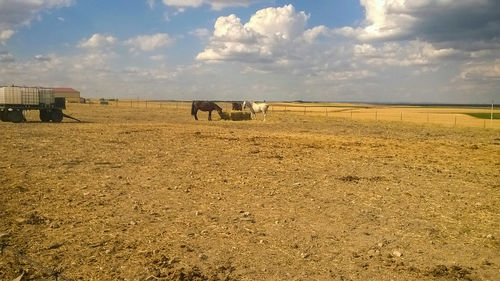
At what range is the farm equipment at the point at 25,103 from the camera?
83.1 feet

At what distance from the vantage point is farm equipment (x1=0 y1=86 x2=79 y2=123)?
83.1 feet

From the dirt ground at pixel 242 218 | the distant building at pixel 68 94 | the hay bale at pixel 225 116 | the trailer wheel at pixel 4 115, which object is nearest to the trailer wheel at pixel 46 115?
the trailer wheel at pixel 4 115

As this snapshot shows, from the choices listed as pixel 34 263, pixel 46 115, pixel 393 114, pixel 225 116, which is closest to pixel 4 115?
pixel 46 115

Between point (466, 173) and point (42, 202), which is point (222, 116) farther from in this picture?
point (42, 202)

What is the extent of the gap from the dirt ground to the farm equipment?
1478 cm

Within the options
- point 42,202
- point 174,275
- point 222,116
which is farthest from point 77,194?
point 222,116

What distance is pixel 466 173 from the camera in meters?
11.4

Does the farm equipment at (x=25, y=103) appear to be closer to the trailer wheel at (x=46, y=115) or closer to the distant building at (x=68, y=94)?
the trailer wheel at (x=46, y=115)

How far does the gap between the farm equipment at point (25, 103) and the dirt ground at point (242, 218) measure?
14.8 metres

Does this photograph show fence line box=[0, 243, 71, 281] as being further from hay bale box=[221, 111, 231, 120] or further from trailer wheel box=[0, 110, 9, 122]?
hay bale box=[221, 111, 231, 120]

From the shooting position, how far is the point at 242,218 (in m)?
6.71

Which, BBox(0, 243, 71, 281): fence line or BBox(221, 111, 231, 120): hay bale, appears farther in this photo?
BBox(221, 111, 231, 120): hay bale

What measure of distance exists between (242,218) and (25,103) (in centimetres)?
2477

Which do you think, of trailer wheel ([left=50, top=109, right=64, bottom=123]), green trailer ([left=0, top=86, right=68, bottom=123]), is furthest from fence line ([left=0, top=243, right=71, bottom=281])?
trailer wheel ([left=50, top=109, right=64, bottom=123])
